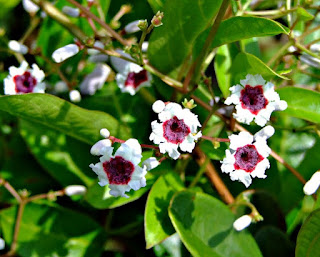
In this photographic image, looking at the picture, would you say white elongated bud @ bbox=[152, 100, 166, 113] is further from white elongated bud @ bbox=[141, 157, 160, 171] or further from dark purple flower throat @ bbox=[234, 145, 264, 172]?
dark purple flower throat @ bbox=[234, 145, 264, 172]

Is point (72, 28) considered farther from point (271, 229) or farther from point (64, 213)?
point (271, 229)

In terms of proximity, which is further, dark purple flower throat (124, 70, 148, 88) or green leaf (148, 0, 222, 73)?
dark purple flower throat (124, 70, 148, 88)

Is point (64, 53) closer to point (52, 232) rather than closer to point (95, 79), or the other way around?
point (95, 79)

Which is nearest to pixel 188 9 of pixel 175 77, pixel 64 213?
pixel 175 77

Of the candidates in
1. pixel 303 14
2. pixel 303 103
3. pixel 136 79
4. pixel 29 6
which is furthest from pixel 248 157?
pixel 29 6

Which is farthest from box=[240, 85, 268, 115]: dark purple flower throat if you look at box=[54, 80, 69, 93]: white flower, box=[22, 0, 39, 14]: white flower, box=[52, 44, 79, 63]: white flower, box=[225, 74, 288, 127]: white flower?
box=[22, 0, 39, 14]: white flower

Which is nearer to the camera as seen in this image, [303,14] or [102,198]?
[303,14]
